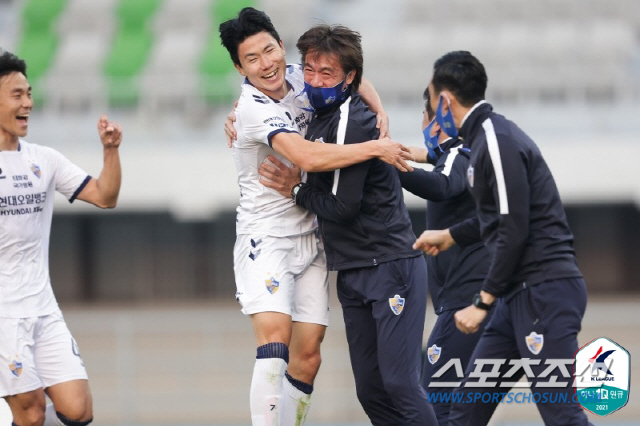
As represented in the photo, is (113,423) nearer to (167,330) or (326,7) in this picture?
(167,330)

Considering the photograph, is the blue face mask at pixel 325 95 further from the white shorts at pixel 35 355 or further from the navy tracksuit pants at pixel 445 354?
the white shorts at pixel 35 355

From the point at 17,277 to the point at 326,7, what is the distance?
19566 mm

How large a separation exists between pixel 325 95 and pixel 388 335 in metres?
1.21

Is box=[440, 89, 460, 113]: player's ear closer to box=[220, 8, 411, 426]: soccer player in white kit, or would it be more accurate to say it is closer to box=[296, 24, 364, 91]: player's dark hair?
box=[220, 8, 411, 426]: soccer player in white kit

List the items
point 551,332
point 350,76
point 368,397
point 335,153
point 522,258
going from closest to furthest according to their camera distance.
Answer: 1. point 551,332
2. point 522,258
3. point 335,153
4. point 350,76
5. point 368,397

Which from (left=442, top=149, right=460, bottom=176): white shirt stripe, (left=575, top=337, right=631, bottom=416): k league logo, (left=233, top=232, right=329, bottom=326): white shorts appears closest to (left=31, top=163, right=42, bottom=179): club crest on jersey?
(left=233, top=232, right=329, bottom=326): white shorts

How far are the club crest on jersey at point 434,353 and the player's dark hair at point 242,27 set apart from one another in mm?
1821

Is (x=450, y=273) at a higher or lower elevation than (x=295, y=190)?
lower

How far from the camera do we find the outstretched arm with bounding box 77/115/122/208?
5602 mm

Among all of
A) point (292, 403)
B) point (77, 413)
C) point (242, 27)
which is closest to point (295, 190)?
point (242, 27)

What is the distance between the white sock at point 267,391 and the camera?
515 centimetres

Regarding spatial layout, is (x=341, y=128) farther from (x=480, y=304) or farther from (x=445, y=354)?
(x=445, y=354)

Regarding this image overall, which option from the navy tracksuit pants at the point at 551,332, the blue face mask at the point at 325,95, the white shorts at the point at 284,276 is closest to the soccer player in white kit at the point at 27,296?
the white shorts at the point at 284,276

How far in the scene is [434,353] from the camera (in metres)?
5.67
